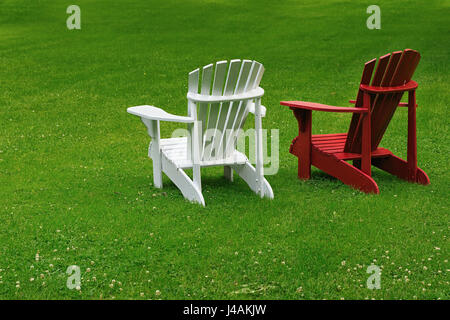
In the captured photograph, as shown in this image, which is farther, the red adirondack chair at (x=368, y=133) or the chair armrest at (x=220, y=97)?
the red adirondack chair at (x=368, y=133)

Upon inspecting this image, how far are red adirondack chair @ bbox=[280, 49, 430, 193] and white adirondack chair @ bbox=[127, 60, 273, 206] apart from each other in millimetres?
702

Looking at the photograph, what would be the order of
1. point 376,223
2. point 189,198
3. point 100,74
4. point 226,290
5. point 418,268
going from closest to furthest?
point 226,290, point 418,268, point 376,223, point 189,198, point 100,74

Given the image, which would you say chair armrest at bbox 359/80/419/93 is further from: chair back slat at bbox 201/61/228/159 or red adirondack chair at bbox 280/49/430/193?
chair back slat at bbox 201/61/228/159

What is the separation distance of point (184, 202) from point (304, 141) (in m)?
1.49

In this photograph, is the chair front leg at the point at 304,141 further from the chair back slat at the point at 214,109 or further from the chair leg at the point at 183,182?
the chair leg at the point at 183,182

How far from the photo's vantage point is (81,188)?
647 cm

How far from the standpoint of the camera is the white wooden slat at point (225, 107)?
5582 mm

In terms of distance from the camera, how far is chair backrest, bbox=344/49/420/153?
5906mm

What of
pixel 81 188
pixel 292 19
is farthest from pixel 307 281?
pixel 292 19

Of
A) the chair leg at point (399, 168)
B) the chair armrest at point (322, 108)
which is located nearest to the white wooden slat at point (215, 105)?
the chair armrest at point (322, 108)

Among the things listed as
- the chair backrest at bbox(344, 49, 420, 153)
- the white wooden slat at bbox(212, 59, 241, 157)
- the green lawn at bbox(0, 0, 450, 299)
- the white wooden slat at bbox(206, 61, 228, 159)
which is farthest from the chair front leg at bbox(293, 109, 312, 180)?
the white wooden slat at bbox(206, 61, 228, 159)

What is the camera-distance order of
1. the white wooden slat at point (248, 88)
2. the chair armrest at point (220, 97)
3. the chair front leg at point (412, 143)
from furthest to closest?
1. the chair front leg at point (412, 143)
2. the white wooden slat at point (248, 88)
3. the chair armrest at point (220, 97)
